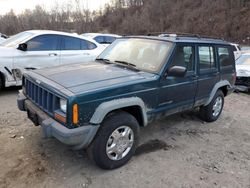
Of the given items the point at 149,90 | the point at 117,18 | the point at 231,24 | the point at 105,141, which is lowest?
the point at 105,141

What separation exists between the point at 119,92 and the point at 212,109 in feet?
9.40

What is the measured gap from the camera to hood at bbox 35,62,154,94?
10.2 ft

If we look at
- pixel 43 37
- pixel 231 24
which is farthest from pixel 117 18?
pixel 43 37

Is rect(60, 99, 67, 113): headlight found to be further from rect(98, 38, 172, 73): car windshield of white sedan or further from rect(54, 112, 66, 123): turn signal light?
rect(98, 38, 172, 73): car windshield of white sedan

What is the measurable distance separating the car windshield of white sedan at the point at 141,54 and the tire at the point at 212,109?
188cm

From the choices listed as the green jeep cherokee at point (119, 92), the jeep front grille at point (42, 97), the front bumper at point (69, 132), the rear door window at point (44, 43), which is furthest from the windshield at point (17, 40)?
the front bumper at point (69, 132)

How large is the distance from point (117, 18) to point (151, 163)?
46.7 m

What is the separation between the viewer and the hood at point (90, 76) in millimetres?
3108

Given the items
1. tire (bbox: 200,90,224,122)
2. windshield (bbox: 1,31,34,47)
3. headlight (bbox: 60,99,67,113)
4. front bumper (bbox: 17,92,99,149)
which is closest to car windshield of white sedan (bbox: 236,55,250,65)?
tire (bbox: 200,90,224,122)

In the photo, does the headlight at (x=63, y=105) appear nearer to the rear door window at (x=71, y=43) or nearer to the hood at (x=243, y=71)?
the rear door window at (x=71, y=43)

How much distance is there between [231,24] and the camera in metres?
28.0

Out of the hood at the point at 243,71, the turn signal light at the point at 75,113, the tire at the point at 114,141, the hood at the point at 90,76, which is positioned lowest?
the tire at the point at 114,141

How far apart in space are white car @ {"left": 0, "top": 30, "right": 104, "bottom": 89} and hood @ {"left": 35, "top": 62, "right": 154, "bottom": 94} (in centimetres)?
272

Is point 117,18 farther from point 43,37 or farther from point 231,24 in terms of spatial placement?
point 43,37
